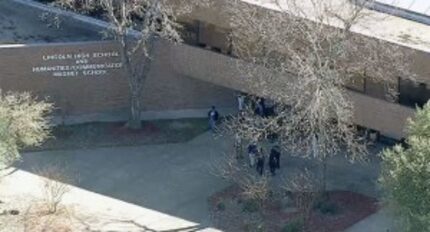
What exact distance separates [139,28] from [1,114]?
1001 centimetres

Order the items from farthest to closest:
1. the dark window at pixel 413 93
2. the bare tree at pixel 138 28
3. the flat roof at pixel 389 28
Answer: the bare tree at pixel 138 28
the dark window at pixel 413 93
the flat roof at pixel 389 28

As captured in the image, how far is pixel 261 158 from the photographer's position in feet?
131

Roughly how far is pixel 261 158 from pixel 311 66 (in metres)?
5.86

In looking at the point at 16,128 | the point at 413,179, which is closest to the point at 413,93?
the point at 413,179

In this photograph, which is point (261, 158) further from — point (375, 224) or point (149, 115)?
point (149, 115)

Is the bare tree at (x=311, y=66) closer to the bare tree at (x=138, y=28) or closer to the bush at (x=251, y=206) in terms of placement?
the bush at (x=251, y=206)

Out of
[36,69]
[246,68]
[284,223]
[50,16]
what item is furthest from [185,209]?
[50,16]

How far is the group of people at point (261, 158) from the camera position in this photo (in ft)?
130

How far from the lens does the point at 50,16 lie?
46500 mm

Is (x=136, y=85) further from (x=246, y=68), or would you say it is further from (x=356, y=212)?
(x=356, y=212)

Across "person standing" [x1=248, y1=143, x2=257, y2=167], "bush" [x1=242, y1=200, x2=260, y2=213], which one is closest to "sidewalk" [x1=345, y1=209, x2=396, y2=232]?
"bush" [x1=242, y1=200, x2=260, y2=213]

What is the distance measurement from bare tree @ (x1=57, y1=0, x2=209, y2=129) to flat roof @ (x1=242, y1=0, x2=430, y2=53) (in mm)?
3228

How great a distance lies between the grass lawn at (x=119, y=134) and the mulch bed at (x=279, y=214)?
5236 mm

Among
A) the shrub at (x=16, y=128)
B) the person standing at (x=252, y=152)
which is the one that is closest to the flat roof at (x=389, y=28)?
the person standing at (x=252, y=152)
